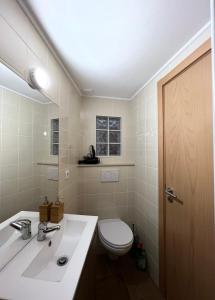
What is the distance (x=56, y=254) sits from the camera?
3.26 feet

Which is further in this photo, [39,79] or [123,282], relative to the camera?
[123,282]

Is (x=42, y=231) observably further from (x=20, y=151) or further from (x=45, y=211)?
(x=20, y=151)

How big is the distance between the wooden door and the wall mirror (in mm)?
1087

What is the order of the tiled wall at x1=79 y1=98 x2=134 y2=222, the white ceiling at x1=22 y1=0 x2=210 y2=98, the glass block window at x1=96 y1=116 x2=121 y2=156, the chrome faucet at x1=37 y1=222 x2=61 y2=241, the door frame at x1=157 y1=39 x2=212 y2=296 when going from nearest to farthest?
1. the white ceiling at x1=22 y1=0 x2=210 y2=98
2. the chrome faucet at x1=37 y1=222 x2=61 y2=241
3. the door frame at x1=157 y1=39 x2=212 y2=296
4. the tiled wall at x1=79 y1=98 x2=134 y2=222
5. the glass block window at x1=96 y1=116 x2=121 y2=156

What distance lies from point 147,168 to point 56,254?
1.26m

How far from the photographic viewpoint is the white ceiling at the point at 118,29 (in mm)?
848

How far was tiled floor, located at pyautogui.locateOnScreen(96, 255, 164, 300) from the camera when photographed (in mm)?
1428

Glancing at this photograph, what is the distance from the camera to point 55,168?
1.32 m

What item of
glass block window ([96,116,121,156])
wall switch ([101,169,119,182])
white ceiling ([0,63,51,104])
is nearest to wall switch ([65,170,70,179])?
wall switch ([101,169,119,182])

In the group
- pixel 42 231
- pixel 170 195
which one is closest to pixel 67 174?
pixel 42 231

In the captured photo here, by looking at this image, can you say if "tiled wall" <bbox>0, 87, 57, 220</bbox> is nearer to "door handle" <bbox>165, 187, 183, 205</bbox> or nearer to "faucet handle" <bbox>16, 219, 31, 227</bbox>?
"faucet handle" <bbox>16, 219, 31, 227</bbox>

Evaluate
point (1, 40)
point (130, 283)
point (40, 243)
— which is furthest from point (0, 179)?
point (130, 283)

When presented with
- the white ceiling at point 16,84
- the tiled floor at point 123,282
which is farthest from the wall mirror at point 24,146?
the tiled floor at point 123,282

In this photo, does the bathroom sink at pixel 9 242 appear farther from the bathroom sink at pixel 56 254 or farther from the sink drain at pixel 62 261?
the sink drain at pixel 62 261
